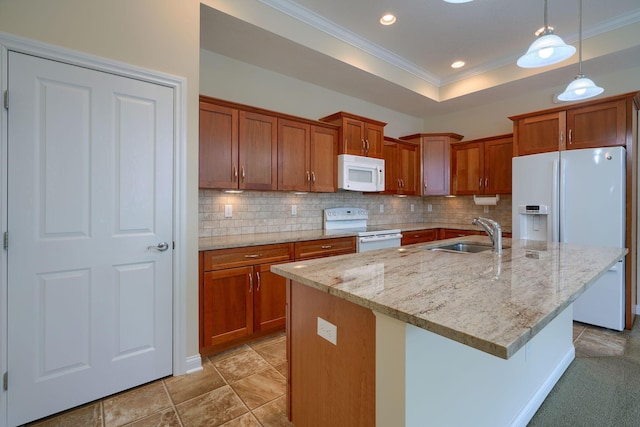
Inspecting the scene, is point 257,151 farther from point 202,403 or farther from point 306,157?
point 202,403

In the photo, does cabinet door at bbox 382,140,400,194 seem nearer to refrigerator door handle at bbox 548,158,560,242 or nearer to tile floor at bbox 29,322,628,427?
refrigerator door handle at bbox 548,158,560,242

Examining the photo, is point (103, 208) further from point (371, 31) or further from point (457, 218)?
point (457, 218)

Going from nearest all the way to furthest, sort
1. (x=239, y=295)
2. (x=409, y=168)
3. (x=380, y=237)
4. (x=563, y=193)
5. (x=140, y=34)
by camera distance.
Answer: (x=140, y=34), (x=239, y=295), (x=563, y=193), (x=380, y=237), (x=409, y=168)

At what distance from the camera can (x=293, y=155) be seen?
3.16 metres

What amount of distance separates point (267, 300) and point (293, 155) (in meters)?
1.50

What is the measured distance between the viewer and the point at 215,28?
252cm

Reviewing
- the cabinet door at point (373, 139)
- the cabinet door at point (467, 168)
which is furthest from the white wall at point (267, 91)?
the cabinet door at point (467, 168)

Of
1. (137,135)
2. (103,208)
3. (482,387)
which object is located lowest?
(482,387)

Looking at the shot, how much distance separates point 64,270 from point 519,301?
→ 7.47 feet

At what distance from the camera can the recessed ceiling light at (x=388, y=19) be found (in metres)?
2.79

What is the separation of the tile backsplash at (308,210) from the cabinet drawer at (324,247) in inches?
24.2

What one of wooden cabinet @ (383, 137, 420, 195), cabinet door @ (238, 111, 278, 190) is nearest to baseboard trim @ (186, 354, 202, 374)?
cabinet door @ (238, 111, 278, 190)

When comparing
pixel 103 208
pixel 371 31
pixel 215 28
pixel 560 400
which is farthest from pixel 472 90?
pixel 103 208

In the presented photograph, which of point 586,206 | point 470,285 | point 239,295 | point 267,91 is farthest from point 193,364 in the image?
point 586,206
